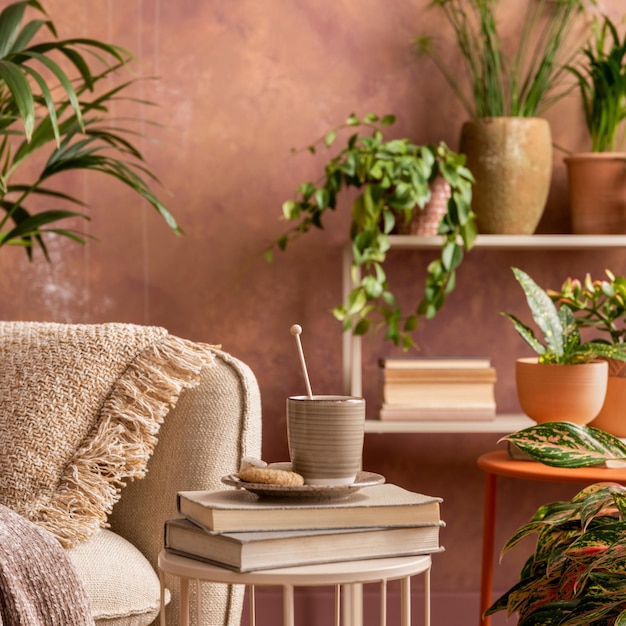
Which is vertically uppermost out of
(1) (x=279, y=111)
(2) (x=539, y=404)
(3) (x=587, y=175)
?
(1) (x=279, y=111)

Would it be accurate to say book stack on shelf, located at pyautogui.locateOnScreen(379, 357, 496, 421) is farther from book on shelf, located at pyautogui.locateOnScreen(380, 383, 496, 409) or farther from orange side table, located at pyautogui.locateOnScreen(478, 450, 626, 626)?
orange side table, located at pyautogui.locateOnScreen(478, 450, 626, 626)

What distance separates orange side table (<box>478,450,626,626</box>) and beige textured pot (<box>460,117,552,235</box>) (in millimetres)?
576

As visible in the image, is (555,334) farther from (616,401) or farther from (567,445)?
(567,445)

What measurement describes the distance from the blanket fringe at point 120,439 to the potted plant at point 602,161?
1.14 m

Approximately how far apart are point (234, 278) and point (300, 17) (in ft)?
2.32

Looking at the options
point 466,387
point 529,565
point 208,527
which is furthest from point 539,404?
point 208,527

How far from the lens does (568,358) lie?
196 cm

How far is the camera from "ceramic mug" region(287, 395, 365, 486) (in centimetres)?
115

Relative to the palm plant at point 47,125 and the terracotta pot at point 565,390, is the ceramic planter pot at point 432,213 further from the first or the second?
the palm plant at point 47,125

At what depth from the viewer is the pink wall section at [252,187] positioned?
247 cm

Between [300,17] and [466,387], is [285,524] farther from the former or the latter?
[300,17]

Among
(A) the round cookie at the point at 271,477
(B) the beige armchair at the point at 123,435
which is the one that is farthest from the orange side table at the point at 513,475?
(A) the round cookie at the point at 271,477


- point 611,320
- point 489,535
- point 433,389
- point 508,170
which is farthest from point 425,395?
point 508,170

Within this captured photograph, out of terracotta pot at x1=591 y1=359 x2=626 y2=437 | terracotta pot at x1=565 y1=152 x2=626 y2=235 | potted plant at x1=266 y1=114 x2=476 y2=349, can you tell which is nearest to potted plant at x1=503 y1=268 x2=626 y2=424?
terracotta pot at x1=591 y1=359 x2=626 y2=437
